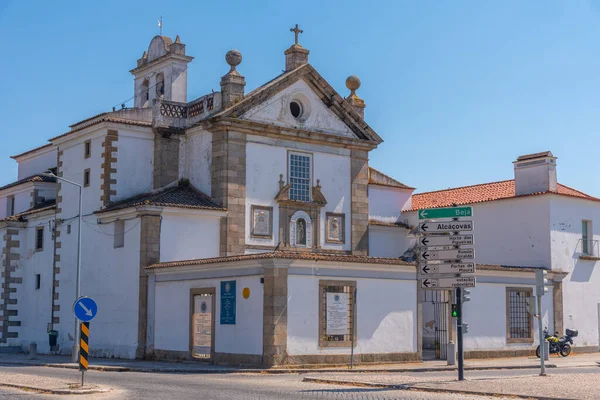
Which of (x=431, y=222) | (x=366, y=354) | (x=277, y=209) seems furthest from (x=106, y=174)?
(x=431, y=222)

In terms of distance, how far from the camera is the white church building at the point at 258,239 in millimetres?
31875

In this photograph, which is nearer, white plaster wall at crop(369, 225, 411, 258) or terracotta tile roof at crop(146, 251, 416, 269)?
terracotta tile roof at crop(146, 251, 416, 269)

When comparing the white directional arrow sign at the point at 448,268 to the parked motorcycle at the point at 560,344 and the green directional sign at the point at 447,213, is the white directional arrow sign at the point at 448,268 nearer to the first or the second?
the green directional sign at the point at 447,213

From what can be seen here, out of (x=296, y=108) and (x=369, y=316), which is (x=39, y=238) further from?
(x=369, y=316)

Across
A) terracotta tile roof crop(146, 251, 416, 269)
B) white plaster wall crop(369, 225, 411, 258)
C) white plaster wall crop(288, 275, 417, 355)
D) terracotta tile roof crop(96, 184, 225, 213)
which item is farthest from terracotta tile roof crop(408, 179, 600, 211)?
terracotta tile roof crop(96, 184, 225, 213)

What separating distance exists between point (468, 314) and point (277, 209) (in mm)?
8815

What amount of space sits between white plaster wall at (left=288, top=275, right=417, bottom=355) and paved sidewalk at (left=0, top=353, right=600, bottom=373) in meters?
0.75

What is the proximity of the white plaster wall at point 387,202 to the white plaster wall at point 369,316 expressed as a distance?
11.0 metres

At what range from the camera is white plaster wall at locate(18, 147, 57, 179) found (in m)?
48.1

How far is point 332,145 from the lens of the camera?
40.6 m

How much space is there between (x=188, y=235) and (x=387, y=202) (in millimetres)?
12563

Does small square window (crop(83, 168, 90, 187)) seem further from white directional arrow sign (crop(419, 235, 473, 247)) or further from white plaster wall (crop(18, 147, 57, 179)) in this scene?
white directional arrow sign (crop(419, 235, 473, 247))

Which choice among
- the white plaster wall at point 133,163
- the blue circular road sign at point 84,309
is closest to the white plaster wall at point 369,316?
the blue circular road sign at point 84,309

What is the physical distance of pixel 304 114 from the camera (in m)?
40.1
